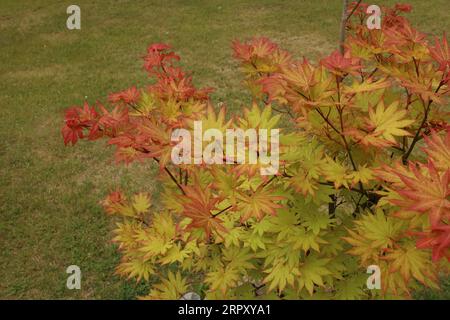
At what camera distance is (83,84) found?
24.1 feet

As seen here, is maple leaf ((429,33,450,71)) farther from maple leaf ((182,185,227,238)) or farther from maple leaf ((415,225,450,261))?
maple leaf ((182,185,227,238))

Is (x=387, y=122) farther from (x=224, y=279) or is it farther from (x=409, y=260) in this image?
(x=224, y=279)

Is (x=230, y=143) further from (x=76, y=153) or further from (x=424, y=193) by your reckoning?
(x=76, y=153)

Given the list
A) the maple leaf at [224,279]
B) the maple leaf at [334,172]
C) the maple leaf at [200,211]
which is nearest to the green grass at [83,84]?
the maple leaf at [224,279]

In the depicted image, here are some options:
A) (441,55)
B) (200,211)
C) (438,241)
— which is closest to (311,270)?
(200,211)

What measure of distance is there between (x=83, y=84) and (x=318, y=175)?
239 inches

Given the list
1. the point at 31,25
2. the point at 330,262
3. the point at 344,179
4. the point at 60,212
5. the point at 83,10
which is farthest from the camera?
the point at 83,10

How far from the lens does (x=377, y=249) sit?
6.12ft

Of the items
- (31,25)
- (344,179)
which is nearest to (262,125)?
(344,179)

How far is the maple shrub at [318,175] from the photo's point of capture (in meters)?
1.76

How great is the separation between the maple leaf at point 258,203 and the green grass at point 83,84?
2.37 meters

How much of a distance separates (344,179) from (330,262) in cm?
45

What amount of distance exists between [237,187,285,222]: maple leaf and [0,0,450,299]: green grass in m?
2.37

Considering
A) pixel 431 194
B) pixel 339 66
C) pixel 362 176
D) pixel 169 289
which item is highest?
pixel 339 66
